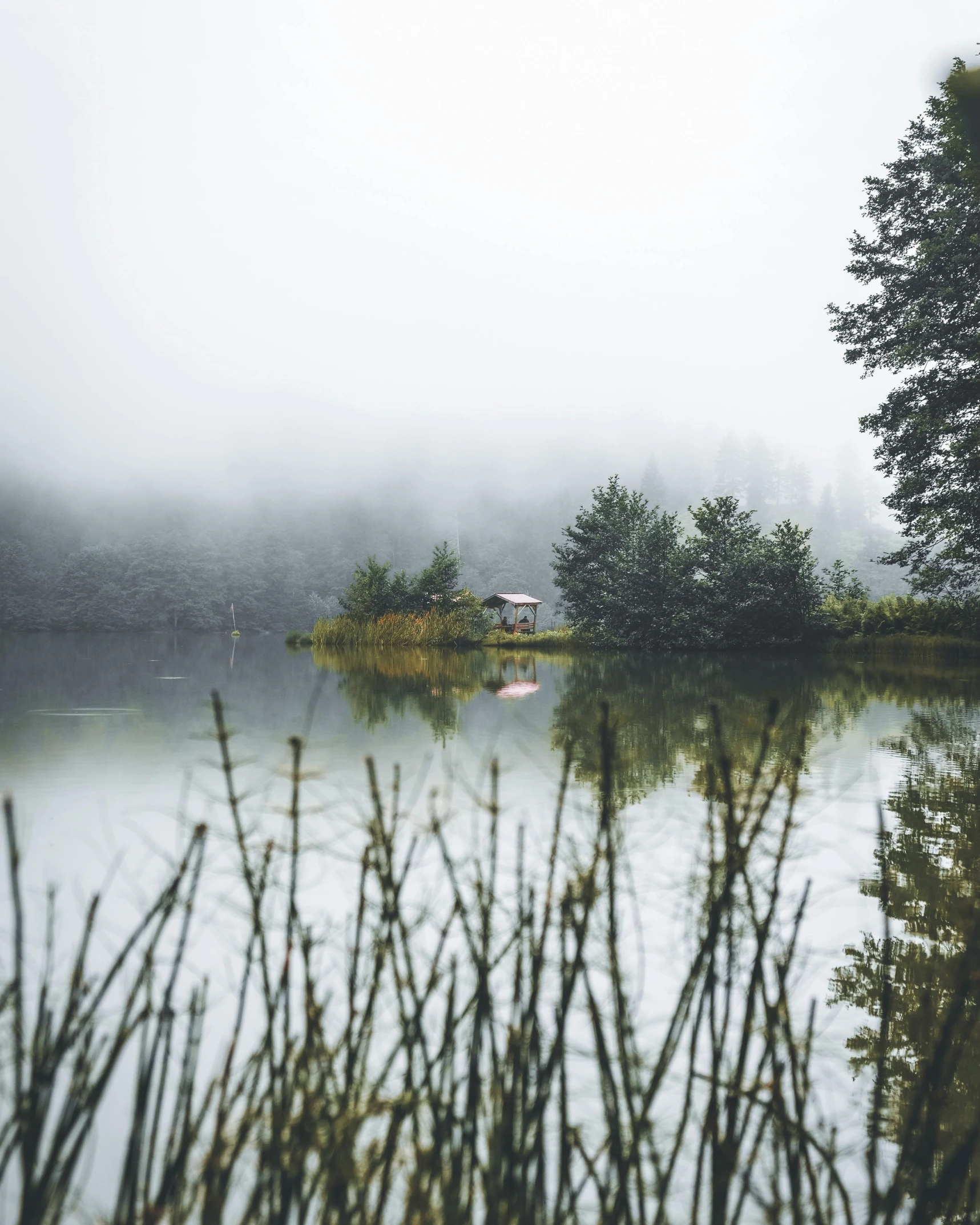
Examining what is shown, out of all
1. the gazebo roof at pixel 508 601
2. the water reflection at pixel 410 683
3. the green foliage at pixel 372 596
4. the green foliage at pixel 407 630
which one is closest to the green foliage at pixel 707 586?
the green foliage at pixel 407 630

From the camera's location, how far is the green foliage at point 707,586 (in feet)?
61.6

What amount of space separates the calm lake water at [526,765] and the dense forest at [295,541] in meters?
27.3

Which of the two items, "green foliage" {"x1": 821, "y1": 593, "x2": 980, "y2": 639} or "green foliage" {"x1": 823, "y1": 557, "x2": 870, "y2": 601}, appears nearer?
"green foliage" {"x1": 821, "y1": 593, "x2": 980, "y2": 639}

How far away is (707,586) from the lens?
64.4ft

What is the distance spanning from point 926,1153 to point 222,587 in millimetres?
49176

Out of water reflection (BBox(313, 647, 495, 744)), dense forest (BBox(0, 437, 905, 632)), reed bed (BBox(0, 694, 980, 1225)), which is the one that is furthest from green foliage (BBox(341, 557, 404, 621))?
reed bed (BBox(0, 694, 980, 1225))

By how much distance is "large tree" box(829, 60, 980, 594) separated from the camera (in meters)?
16.0

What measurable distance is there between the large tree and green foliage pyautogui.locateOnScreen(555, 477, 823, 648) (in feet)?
7.80

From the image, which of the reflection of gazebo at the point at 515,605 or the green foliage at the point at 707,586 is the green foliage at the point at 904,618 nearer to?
the green foliage at the point at 707,586

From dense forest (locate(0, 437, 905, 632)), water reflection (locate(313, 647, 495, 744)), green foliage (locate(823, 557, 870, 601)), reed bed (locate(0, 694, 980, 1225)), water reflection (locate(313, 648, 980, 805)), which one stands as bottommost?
water reflection (locate(313, 647, 495, 744))

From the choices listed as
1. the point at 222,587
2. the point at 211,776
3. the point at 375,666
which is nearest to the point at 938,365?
the point at 375,666

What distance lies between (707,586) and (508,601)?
9500 mm

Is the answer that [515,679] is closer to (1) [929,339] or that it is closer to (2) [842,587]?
(1) [929,339]

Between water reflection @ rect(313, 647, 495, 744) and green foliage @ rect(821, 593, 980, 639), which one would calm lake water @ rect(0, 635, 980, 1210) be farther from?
green foliage @ rect(821, 593, 980, 639)
